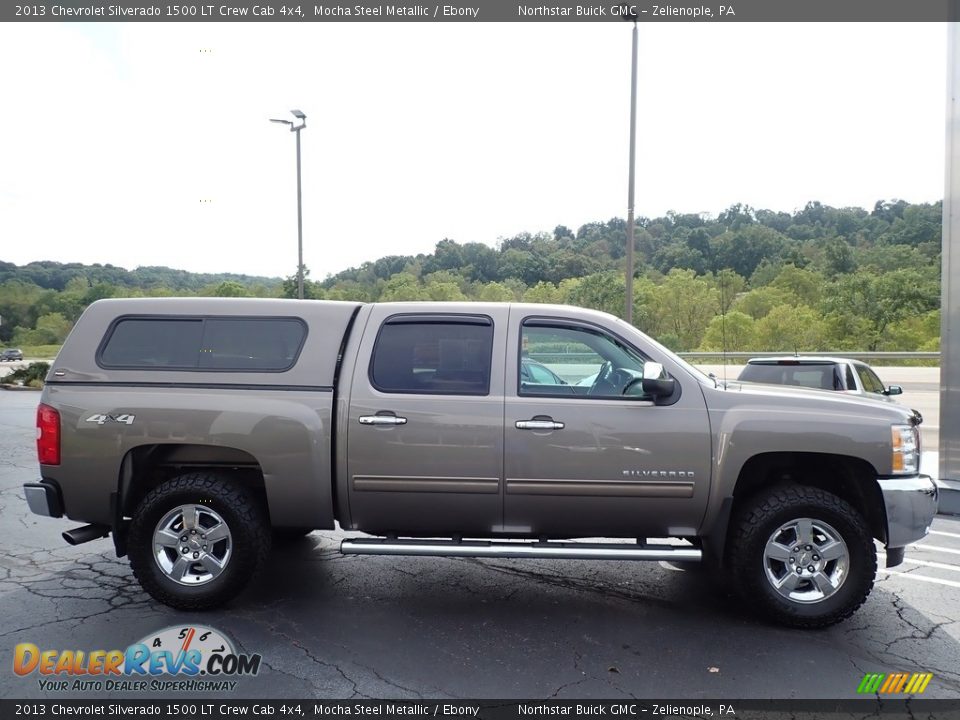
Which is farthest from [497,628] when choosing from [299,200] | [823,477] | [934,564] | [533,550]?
[299,200]

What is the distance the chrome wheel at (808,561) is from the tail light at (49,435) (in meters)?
4.56

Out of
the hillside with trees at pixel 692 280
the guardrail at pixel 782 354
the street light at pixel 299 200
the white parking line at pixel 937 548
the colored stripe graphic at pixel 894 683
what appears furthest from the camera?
the hillside with trees at pixel 692 280

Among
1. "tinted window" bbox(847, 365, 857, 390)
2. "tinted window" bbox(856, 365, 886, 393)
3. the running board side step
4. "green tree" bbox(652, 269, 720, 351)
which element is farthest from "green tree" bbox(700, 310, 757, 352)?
the running board side step

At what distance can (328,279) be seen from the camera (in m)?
25.6

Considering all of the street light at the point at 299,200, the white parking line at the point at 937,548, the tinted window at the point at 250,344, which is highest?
the street light at the point at 299,200

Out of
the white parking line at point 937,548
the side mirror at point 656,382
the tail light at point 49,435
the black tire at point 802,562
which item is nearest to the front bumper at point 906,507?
the black tire at point 802,562

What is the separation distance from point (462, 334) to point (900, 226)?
120 ft

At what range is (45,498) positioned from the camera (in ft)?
15.0

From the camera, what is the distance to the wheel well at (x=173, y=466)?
181 inches

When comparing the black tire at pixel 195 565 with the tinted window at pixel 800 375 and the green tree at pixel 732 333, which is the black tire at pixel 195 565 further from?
the green tree at pixel 732 333

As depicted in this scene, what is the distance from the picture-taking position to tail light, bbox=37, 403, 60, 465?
454 centimetres

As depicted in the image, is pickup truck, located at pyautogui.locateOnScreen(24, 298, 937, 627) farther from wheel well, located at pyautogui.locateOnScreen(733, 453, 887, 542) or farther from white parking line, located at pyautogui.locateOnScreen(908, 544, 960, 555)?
white parking line, located at pyautogui.locateOnScreen(908, 544, 960, 555)

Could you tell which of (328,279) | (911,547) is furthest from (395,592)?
(328,279)

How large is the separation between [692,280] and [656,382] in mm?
20601
